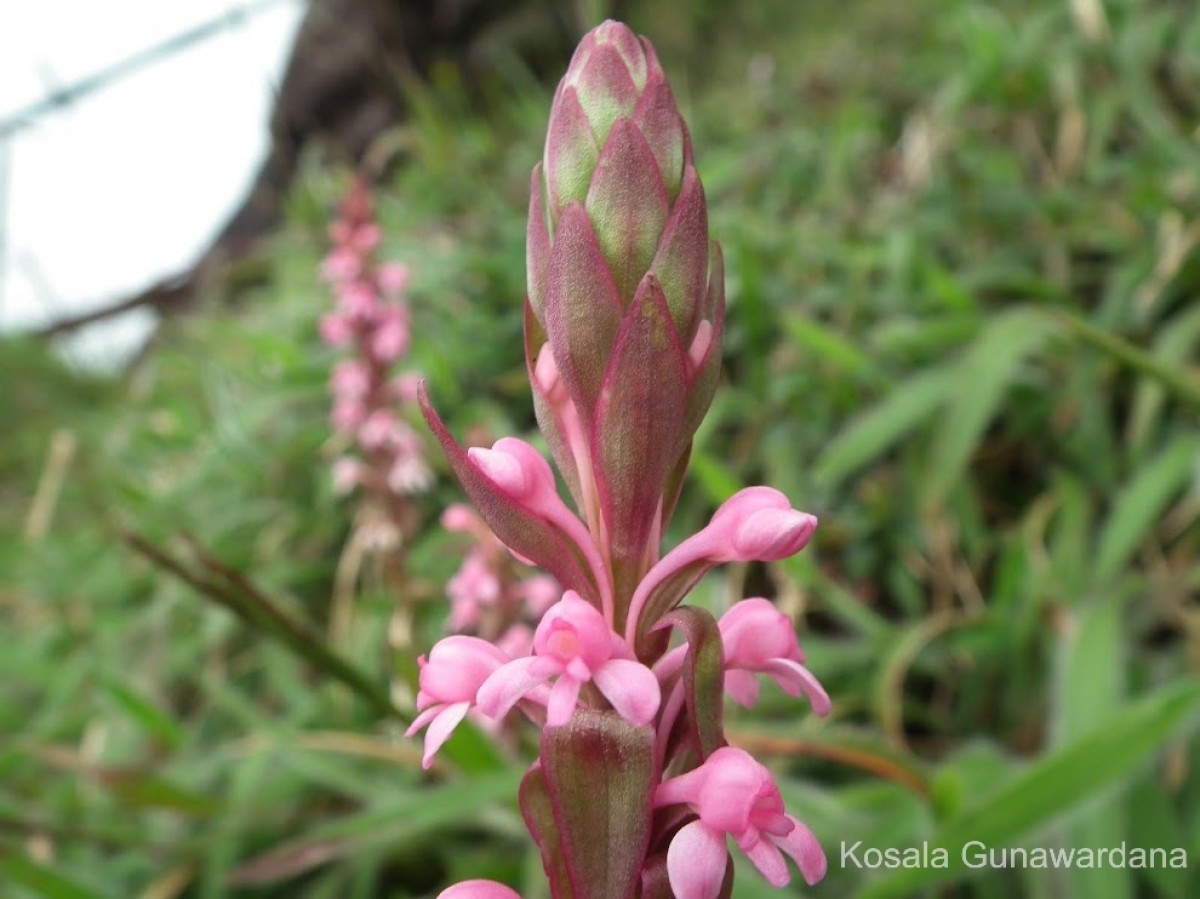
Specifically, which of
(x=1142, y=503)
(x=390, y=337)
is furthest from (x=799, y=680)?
(x=390, y=337)

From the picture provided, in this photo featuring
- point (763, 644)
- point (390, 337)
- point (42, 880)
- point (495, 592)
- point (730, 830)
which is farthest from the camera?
point (390, 337)

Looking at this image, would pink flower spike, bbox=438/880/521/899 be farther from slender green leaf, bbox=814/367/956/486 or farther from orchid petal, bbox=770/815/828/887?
slender green leaf, bbox=814/367/956/486

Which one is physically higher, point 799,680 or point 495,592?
point 799,680

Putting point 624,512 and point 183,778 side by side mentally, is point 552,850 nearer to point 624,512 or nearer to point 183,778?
point 624,512

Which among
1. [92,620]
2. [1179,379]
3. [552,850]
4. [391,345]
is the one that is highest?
[552,850]

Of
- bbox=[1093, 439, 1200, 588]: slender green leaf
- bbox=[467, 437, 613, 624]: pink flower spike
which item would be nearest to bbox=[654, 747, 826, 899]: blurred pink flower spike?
bbox=[467, 437, 613, 624]: pink flower spike

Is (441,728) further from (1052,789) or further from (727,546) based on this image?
(1052,789)

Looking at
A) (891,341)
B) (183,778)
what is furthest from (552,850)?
(891,341)
